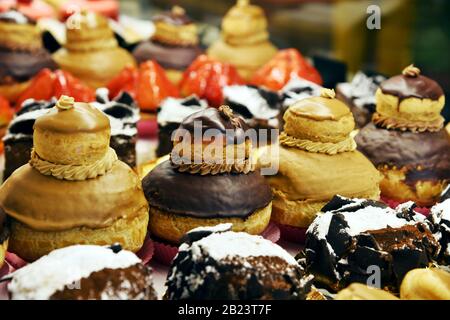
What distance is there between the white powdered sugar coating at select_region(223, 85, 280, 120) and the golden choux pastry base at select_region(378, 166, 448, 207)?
0.66 m

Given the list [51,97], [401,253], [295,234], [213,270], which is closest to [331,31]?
[51,97]

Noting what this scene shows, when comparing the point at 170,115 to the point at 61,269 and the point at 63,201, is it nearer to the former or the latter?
the point at 63,201

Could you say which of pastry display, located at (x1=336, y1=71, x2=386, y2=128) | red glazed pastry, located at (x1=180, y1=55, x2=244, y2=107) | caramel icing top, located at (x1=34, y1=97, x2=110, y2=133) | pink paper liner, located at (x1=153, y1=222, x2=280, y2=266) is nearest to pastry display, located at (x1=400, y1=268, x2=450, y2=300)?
pink paper liner, located at (x1=153, y1=222, x2=280, y2=266)

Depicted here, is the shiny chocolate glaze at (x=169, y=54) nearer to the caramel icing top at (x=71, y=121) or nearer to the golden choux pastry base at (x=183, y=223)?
the golden choux pastry base at (x=183, y=223)

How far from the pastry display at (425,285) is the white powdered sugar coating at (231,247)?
0.35 metres

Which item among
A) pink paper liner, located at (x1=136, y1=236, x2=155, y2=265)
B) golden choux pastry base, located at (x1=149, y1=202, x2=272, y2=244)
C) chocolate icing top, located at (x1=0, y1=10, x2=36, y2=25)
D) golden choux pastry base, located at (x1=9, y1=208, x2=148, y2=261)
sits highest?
chocolate icing top, located at (x1=0, y1=10, x2=36, y2=25)

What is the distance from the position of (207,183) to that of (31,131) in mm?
1031

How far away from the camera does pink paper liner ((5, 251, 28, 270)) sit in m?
2.27

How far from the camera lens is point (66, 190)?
2.14 metres

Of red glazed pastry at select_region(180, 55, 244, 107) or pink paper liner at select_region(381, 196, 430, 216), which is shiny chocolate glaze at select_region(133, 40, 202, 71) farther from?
pink paper liner at select_region(381, 196, 430, 216)

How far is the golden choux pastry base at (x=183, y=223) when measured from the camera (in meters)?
2.34

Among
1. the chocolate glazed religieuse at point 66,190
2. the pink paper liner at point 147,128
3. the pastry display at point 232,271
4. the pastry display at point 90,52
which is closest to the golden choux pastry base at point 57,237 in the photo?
the chocolate glazed religieuse at point 66,190
